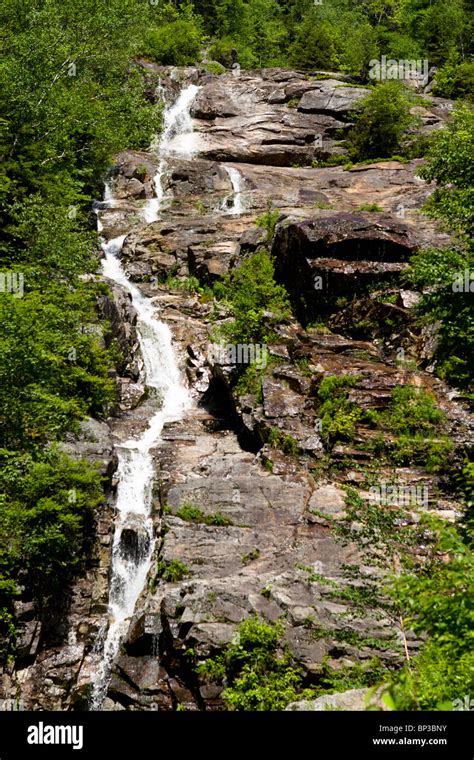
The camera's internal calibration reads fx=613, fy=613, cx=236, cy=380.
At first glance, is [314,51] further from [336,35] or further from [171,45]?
[171,45]

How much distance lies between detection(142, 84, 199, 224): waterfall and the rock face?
35.3 inches

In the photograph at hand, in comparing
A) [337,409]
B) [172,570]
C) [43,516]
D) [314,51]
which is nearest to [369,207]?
[337,409]

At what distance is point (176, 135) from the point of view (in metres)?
38.2

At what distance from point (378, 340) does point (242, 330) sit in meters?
4.43

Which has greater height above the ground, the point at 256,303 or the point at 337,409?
the point at 256,303

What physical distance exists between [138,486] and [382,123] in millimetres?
27939

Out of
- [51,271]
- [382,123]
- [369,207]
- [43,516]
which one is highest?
[382,123]

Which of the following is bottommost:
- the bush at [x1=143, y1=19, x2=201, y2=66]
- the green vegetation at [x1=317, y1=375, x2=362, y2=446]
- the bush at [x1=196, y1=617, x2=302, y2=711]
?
the bush at [x1=196, y1=617, x2=302, y2=711]

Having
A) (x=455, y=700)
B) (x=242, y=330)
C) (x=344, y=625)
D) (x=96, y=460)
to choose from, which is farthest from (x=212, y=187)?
A: (x=455, y=700)

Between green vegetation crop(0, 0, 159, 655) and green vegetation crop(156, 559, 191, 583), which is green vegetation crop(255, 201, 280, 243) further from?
green vegetation crop(156, 559, 191, 583)

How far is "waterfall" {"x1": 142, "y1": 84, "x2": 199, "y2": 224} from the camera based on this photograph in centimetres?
3412

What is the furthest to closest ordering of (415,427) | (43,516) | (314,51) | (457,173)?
1. (314,51)
2. (415,427)
3. (457,173)
4. (43,516)

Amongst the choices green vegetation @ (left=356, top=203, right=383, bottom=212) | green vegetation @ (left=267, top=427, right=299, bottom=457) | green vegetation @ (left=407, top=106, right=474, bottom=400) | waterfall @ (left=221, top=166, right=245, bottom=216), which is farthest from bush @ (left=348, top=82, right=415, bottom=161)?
green vegetation @ (left=267, top=427, right=299, bottom=457)

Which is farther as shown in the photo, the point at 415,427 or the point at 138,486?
the point at 138,486
